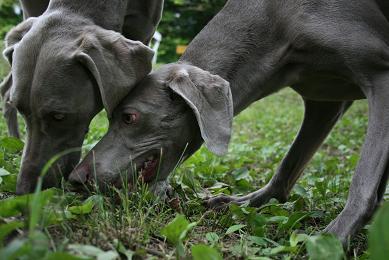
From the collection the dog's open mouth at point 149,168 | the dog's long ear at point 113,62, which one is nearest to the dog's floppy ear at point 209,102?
the dog's long ear at point 113,62

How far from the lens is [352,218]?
2.78 m

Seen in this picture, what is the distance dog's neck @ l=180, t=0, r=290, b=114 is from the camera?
3535 millimetres

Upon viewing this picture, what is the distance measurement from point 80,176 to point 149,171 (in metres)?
0.40

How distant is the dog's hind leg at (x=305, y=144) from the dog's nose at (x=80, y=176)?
130cm

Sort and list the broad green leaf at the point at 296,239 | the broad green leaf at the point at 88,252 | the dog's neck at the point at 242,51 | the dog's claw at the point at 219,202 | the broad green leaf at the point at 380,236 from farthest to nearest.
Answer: the dog's neck at the point at 242,51 → the dog's claw at the point at 219,202 → the broad green leaf at the point at 296,239 → the broad green leaf at the point at 88,252 → the broad green leaf at the point at 380,236

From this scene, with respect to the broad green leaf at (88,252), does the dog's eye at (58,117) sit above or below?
below

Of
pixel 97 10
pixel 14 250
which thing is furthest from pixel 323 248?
pixel 97 10

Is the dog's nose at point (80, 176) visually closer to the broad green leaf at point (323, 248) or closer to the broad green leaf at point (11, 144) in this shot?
the broad green leaf at point (11, 144)

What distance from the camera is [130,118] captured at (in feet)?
10.7

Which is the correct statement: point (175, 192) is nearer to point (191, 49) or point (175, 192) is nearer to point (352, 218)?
point (191, 49)

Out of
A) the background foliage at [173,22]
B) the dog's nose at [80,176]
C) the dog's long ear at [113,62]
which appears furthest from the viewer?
the background foliage at [173,22]

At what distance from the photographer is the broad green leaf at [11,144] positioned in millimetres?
3938

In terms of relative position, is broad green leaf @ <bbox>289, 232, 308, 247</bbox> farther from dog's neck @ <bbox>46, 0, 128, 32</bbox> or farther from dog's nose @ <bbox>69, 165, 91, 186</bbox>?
dog's neck @ <bbox>46, 0, 128, 32</bbox>

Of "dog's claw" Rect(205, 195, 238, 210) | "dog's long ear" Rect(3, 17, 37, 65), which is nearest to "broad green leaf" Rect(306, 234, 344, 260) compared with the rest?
"dog's claw" Rect(205, 195, 238, 210)
